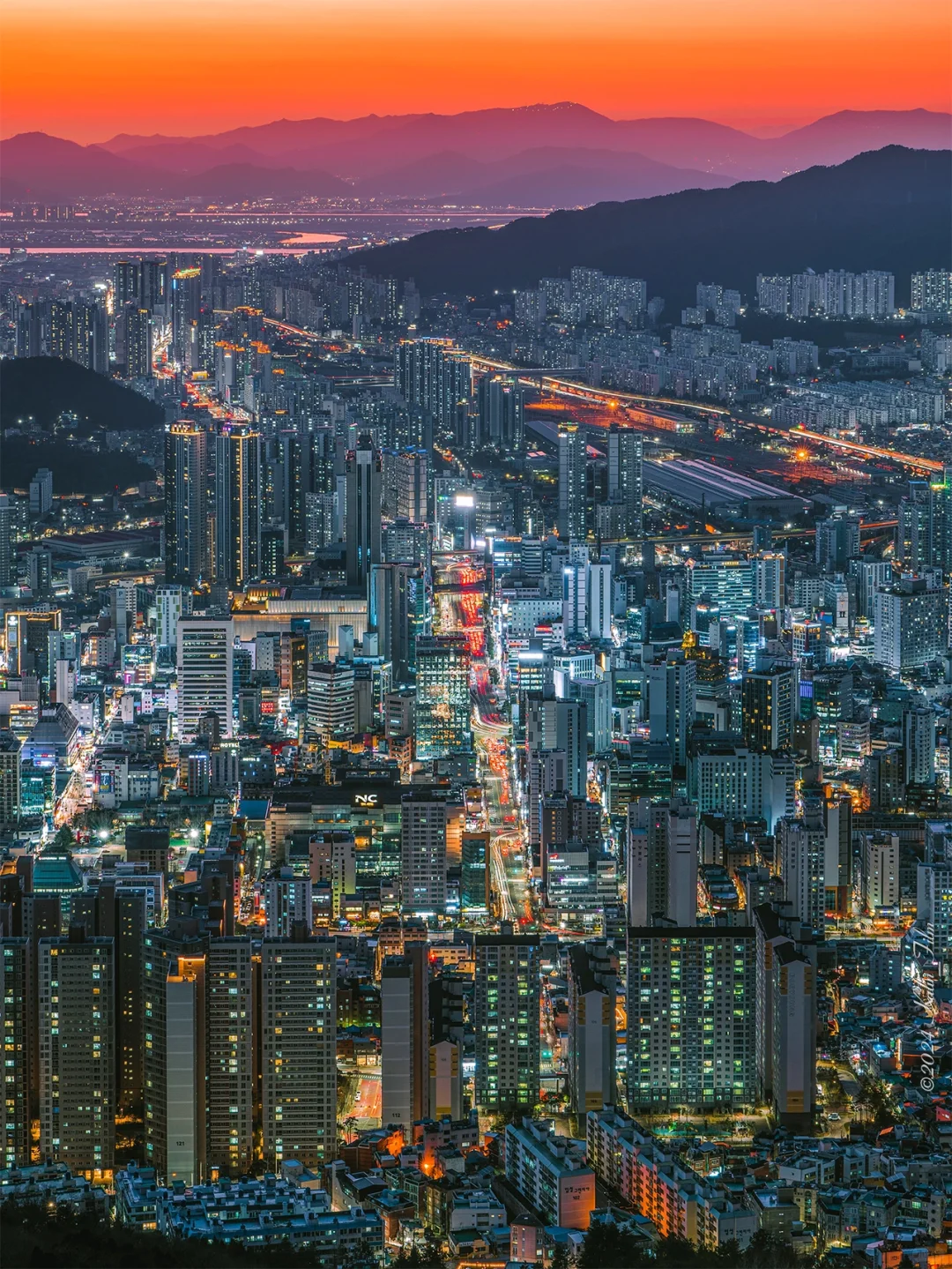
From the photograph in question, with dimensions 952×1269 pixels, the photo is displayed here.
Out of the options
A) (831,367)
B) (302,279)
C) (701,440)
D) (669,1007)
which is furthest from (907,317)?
(669,1007)

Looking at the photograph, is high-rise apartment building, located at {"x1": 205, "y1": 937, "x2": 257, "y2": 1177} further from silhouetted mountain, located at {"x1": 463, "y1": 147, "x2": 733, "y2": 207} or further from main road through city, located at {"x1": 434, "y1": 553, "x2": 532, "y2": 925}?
silhouetted mountain, located at {"x1": 463, "y1": 147, "x2": 733, "y2": 207}

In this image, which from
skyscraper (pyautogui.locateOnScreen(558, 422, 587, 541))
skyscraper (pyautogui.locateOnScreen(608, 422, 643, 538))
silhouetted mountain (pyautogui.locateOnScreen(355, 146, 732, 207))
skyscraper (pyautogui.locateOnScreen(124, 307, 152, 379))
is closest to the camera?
skyscraper (pyautogui.locateOnScreen(558, 422, 587, 541))

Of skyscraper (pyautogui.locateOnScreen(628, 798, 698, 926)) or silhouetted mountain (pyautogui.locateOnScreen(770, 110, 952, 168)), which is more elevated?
silhouetted mountain (pyautogui.locateOnScreen(770, 110, 952, 168))

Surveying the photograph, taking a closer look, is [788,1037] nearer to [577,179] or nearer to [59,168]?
[59,168]

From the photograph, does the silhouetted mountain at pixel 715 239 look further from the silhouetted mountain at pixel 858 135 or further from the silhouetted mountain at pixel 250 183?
the silhouetted mountain at pixel 250 183

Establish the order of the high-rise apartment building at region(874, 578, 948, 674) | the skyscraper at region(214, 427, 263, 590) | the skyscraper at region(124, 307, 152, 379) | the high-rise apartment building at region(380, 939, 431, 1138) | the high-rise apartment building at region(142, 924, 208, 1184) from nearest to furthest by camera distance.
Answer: the high-rise apartment building at region(142, 924, 208, 1184)
the high-rise apartment building at region(380, 939, 431, 1138)
the high-rise apartment building at region(874, 578, 948, 674)
the skyscraper at region(214, 427, 263, 590)
the skyscraper at region(124, 307, 152, 379)

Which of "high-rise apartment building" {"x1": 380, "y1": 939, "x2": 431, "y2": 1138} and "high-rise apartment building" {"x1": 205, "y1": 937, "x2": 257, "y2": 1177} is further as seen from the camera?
"high-rise apartment building" {"x1": 380, "y1": 939, "x2": 431, "y2": 1138}

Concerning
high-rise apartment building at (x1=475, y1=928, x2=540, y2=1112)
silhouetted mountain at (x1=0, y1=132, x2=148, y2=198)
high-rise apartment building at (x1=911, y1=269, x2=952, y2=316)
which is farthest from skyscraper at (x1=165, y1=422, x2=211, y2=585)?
high-rise apartment building at (x1=475, y1=928, x2=540, y2=1112)

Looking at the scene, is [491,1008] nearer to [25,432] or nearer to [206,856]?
[206,856]
